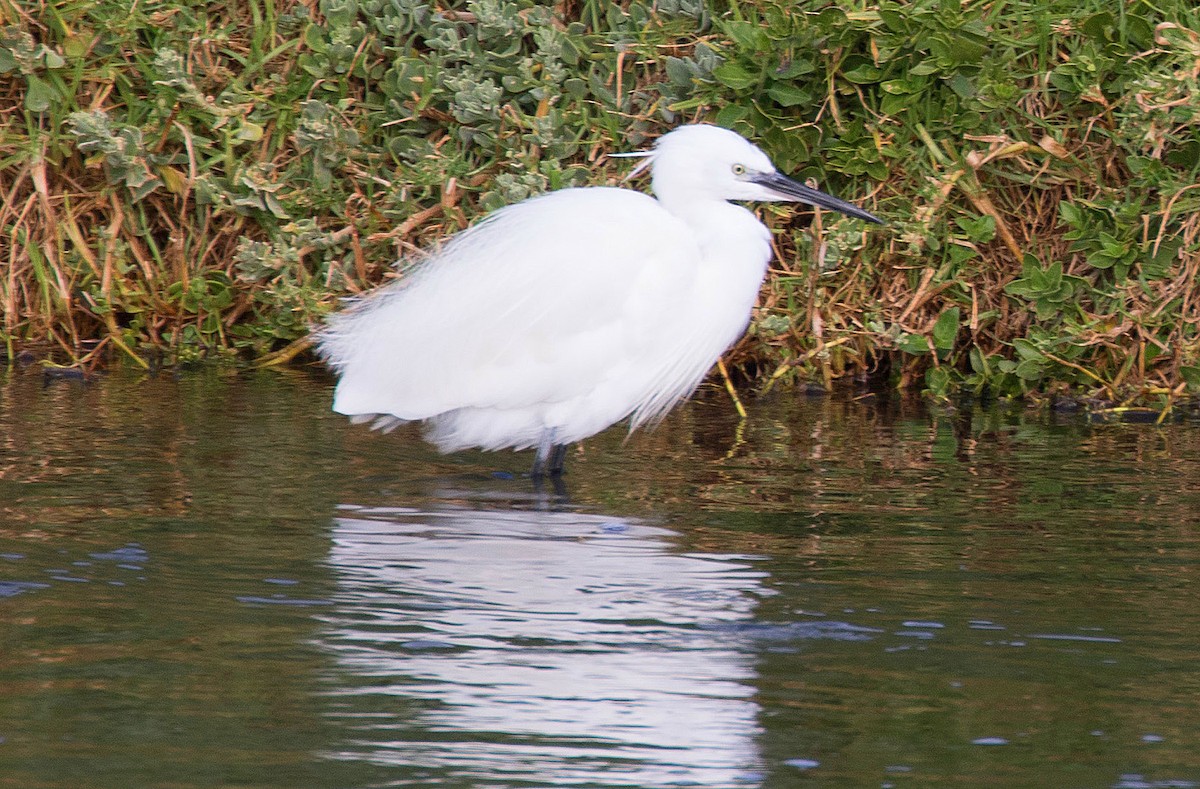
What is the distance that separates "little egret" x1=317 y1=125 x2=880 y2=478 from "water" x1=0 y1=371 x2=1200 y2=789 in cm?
17

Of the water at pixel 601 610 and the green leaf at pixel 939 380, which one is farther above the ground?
the green leaf at pixel 939 380

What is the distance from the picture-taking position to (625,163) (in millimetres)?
Answer: 6133

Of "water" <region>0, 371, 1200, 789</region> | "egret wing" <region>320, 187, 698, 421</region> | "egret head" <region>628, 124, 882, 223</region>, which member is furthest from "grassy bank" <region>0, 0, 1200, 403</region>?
"egret wing" <region>320, 187, 698, 421</region>

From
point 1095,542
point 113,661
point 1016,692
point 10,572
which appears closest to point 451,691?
point 113,661

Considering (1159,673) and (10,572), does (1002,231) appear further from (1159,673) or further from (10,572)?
(10,572)

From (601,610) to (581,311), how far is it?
146cm

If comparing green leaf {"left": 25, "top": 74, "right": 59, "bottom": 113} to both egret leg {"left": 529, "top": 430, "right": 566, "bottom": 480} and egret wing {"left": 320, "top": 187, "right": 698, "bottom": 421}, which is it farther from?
egret leg {"left": 529, "top": 430, "right": 566, "bottom": 480}

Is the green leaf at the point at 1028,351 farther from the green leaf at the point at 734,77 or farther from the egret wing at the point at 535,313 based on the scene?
the egret wing at the point at 535,313

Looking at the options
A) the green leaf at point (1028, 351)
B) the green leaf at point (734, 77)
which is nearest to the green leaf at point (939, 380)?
the green leaf at point (1028, 351)

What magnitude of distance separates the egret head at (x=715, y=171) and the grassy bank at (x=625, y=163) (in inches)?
33.6

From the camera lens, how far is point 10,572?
334 centimetres

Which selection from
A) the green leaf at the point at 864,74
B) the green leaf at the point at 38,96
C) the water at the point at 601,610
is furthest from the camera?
the green leaf at the point at 38,96

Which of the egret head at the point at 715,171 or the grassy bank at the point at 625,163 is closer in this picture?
the egret head at the point at 715,171

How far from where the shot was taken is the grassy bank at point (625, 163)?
551 cm
